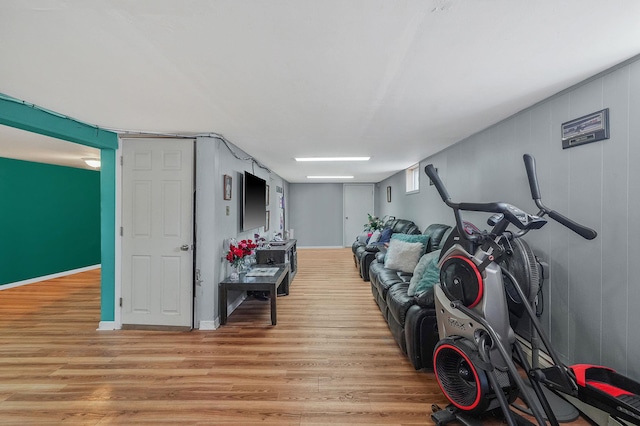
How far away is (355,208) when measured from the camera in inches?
360

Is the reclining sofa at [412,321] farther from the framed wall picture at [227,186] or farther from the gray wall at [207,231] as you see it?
the framed wall picture at [227,186]

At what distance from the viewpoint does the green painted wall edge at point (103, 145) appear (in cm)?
226

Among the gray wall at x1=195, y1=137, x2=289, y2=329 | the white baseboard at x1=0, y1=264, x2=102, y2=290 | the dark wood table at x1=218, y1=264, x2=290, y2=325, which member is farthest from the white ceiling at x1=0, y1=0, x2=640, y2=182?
the white baseboard at x1=0, y1=264, x2=102, y2=290

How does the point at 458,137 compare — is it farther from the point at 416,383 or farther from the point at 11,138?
the point at 11,138

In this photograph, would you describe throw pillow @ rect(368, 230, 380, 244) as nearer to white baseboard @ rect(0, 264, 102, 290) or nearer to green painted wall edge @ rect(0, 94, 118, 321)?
green painted wall edge @ rect(0, 94, 118, 321)

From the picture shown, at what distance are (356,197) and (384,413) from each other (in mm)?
7600

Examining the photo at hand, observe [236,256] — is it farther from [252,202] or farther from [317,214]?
[317,214]

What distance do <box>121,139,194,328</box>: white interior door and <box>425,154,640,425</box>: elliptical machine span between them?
2.60 meters

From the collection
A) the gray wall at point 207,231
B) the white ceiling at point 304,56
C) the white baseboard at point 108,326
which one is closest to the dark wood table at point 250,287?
the gray wall at point 207,231

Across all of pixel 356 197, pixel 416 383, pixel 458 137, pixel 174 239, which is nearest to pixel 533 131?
pixel 458 137

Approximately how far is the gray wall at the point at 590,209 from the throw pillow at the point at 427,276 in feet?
2.53

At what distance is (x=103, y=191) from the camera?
3074 millimetres

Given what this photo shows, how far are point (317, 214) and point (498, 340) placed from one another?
7818 millimetres

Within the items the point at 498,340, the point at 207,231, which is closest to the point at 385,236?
the point at 207,231
